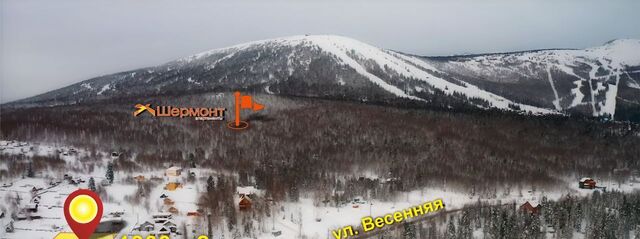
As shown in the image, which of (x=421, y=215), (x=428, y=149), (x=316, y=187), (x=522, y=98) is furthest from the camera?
(x=522, y=98)

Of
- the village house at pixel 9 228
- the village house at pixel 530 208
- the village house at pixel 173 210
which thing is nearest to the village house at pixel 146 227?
the village house at pixel 173 210

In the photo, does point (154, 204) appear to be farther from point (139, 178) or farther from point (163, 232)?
point (139, 178)

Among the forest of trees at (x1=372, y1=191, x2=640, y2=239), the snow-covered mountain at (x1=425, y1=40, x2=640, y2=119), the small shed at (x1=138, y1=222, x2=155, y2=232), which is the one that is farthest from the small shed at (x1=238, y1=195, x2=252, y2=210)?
the snow-covered mountain at (x1=425, y1=40, x2=640, y2=119)

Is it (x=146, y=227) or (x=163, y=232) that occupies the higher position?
(x=146, y=227)

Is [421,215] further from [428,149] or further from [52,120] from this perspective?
[52,120]

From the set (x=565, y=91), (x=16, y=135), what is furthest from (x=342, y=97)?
(x=565, y=91)

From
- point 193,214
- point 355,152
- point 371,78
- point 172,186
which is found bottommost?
point 355,152

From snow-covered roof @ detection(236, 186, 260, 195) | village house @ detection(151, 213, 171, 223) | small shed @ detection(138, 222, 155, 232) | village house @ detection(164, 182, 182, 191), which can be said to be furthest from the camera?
snow-covered roof @ detection(236, 186, 260, 195)

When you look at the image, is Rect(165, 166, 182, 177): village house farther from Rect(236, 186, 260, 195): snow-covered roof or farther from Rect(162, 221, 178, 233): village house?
Rect(162, 221, 178, 233): village house

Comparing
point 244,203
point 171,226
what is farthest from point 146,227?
point 244,203
